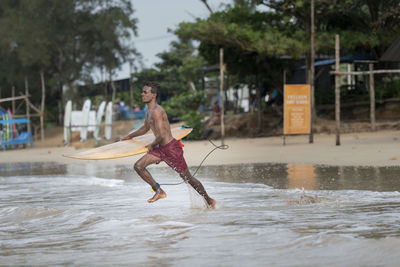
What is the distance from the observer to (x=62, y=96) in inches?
1523

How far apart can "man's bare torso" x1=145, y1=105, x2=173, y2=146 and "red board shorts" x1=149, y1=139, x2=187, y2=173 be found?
0.06m

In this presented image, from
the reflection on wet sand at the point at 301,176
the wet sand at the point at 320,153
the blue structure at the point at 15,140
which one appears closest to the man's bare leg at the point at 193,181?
the reflection on wet sand at the point at 301,176

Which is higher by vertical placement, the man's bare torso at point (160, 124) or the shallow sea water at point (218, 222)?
the man's bare torso at point (160, 124)

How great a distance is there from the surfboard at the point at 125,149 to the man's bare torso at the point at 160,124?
468mm

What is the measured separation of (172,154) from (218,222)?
1025mm

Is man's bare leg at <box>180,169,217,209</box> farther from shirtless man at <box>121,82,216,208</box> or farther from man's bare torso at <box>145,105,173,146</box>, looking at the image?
man's bare torso at <box>145,105,173,146</box>

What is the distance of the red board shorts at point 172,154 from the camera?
6719 mm

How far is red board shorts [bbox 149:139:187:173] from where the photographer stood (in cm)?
672

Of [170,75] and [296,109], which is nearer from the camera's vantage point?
[296,109]

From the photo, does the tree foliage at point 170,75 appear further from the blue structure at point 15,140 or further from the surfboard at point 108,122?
the blue structure at point 15,140

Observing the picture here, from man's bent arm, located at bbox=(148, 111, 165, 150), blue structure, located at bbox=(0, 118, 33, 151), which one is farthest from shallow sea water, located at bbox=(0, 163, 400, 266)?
blue structure, located at bbox=(0, 118, 33, 151)

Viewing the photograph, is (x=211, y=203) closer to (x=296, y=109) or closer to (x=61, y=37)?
(x=296, y=109)

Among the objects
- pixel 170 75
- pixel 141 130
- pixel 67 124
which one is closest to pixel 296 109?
pixel 141 130

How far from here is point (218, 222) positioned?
6.17 metres
